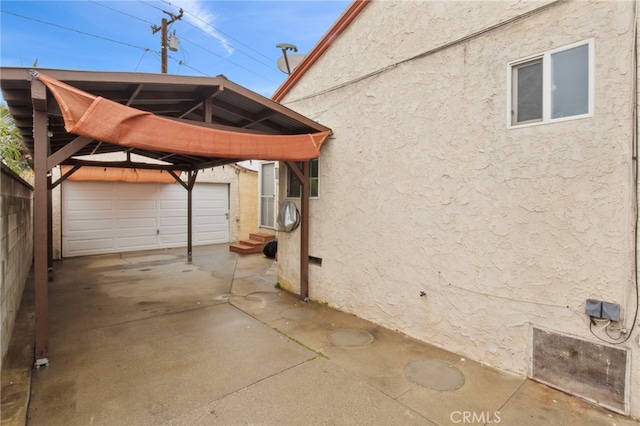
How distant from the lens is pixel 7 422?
2.55 meters

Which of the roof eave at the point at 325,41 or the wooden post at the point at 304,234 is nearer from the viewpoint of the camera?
the roof eave at the point at 325,41

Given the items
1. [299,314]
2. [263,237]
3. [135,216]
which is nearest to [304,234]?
[299,314]

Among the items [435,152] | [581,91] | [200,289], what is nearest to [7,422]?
[200,289]

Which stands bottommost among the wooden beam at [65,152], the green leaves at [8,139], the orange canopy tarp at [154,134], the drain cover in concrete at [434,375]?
the drain cover in concrete at [434,375]

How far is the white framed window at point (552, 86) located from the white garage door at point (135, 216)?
38.1ft

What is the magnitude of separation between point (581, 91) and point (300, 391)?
392 centimetres

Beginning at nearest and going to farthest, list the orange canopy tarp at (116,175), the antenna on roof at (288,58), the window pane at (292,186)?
the window pane at (292,186), the antenna on roof at (288,58), the orange canopy tarp at (116,175)

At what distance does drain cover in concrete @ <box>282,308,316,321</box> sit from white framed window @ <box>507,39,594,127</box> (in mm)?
3955

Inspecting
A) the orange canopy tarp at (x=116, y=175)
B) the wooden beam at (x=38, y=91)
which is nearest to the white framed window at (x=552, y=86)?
the wooden beam at (x=38, y=91)

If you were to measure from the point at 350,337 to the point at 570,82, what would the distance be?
3855mm

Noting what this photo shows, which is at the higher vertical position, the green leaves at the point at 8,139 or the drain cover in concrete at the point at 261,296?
the green leaves at the point at 8,139

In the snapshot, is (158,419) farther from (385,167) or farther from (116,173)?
(116,173)

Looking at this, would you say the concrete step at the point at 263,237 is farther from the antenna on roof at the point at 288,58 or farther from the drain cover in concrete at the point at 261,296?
the antenna on roof at the point at 288,58

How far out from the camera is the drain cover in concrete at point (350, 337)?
4211 millimetres
